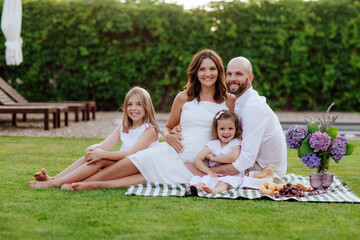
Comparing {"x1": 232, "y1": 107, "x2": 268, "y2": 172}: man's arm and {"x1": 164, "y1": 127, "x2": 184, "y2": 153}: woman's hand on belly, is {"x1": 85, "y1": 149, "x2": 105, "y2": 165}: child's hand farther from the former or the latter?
{"x1": 232, "y1": 107, "x2": 268, "y2": 172}: man's arm

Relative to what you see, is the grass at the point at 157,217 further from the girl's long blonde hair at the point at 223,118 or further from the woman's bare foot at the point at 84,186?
the girl's long blonde hair at the point at 223,118

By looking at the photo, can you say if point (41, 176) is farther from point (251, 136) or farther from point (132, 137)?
point (251, 136)

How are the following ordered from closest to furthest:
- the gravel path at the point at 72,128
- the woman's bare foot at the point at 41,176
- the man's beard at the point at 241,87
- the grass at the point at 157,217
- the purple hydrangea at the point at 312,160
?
the grass at the point at 157,217 < the purple hydrangea at the point at 312,160 < the woman's bare foot at the point at 41,176 < the man's beard at the point at 241,87 < the gravel path at the point at 72,128

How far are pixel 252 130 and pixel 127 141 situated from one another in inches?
51.2

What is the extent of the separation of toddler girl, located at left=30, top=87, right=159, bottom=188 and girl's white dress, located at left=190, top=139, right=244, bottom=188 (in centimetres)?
63

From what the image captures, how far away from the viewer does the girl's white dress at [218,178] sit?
4418 millimetres

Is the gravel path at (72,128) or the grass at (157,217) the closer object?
the grass at (157,217)

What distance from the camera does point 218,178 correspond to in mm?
4453

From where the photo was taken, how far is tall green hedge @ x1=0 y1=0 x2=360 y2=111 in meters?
13.1

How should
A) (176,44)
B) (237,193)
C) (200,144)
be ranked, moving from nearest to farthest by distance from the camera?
(237,193) < (200,144) < (176,44)

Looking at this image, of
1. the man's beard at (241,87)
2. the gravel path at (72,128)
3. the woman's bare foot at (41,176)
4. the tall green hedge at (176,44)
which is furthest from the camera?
the tall green hedge at (176,44)

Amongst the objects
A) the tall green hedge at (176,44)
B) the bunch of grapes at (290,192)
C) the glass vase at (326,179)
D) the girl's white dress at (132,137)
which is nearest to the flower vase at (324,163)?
the glass vase at (326,179)

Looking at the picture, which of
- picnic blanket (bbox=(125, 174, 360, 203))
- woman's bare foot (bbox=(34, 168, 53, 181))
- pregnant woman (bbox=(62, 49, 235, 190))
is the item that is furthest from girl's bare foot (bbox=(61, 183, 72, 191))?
picnic blanket (bbox=(125, 174, 360, 203))

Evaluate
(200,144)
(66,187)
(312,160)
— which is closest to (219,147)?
(200,144)
